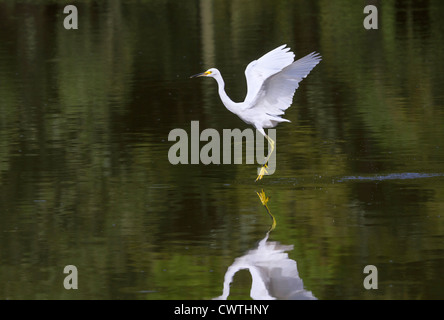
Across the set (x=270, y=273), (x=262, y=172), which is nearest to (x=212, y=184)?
(x=262, y=172)

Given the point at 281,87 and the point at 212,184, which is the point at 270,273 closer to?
the point at 212,184

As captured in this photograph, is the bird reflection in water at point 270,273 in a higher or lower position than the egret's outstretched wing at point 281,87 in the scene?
lower

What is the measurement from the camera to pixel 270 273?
35.0ft

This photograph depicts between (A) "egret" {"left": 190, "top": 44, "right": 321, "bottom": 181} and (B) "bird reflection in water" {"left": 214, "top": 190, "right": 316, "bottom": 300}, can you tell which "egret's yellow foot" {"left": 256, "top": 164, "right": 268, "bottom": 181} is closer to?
(A) "egret" {"left": 190, "top": 44, "right": 321, "bottom": 181}

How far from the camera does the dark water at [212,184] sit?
35.4 feet

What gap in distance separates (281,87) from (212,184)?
1.75 m

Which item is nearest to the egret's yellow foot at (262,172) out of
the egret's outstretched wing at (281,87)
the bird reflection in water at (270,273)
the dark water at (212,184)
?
the dark water at (212,184)

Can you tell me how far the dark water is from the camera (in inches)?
425

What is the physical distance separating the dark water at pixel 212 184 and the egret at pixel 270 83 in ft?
2.82

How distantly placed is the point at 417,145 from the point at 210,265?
7.41m

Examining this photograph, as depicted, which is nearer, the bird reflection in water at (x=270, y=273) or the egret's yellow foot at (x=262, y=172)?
the bird reflection in water at (x=270, y=273)

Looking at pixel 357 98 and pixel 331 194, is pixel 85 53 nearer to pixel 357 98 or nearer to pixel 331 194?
pixel 357 98

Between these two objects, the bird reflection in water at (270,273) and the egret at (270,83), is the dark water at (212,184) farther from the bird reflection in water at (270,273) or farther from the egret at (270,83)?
the egret at (270,83)

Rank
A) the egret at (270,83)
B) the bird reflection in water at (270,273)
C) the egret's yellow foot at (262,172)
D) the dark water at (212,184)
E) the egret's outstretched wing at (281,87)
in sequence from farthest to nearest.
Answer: the egret's yellow foot at (262,172) → the egret at (270,83) → the egret's outstretched wing at (281,87) → the dark water at (212,184) → the bird reflection in water at (270,273)
